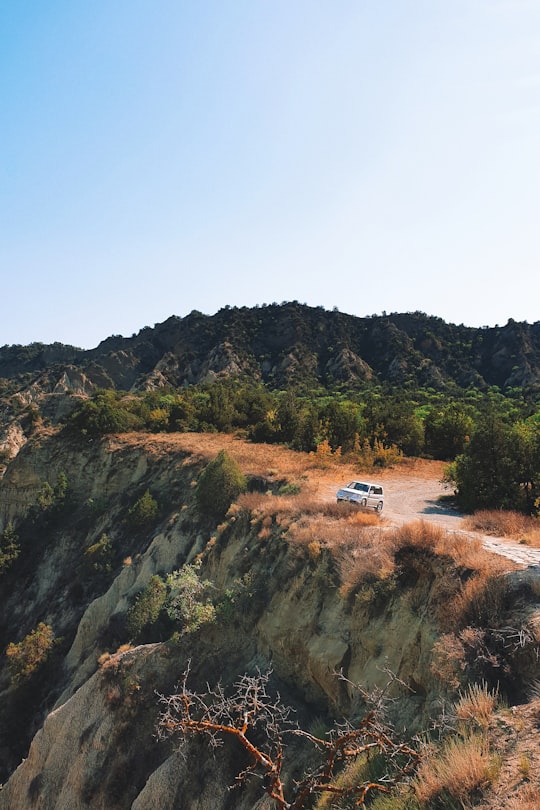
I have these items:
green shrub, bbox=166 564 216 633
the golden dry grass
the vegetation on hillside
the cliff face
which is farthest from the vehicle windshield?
the golden dry grass

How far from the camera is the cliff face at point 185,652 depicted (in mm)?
11023

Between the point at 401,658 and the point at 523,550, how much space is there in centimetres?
384

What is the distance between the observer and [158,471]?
33.7 meters

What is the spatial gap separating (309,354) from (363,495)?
9239 cm

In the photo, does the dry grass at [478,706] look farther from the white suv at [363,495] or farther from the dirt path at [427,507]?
the white suv at [363,495]

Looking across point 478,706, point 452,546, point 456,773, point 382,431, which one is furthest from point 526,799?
point 382,431

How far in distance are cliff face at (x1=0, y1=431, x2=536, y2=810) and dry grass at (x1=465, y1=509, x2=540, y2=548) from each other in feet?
10.8

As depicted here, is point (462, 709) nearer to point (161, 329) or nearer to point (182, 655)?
point (182, 655)

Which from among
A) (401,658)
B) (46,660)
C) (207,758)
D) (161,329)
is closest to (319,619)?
(401,658)

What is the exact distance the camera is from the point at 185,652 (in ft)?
51.8

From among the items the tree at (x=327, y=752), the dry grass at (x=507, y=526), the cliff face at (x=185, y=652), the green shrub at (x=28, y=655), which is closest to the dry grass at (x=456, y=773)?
the tree at (x=327, y=752)

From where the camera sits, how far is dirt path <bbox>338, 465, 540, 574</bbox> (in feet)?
35.9

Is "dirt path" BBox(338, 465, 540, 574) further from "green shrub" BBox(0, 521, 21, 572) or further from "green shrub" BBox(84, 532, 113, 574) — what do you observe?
"green shrub" BBox(0, 521, 21, 572)

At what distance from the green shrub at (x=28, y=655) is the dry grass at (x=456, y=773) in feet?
80.3
